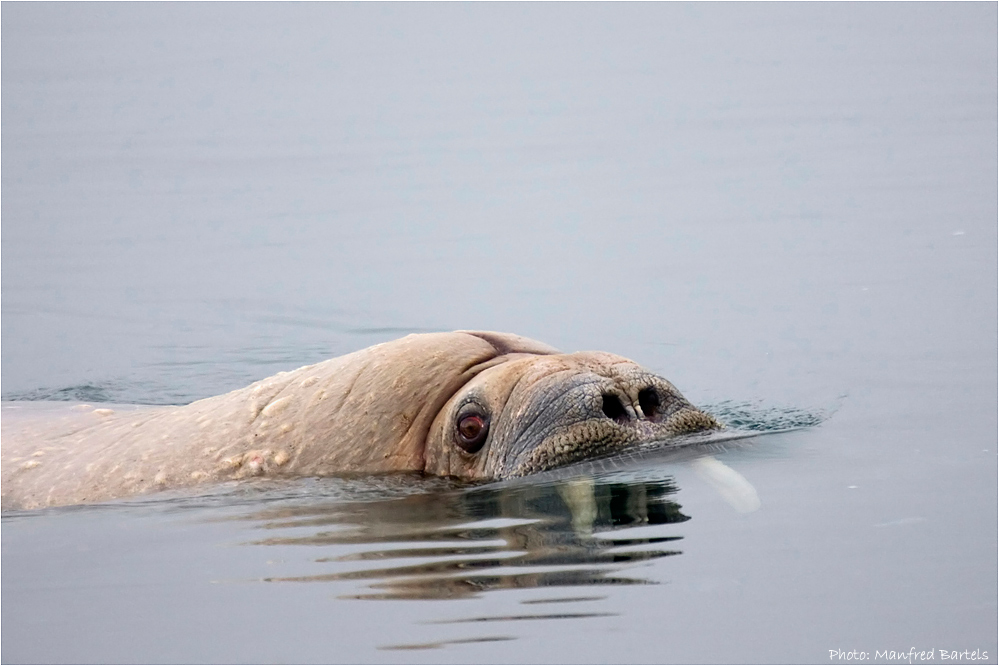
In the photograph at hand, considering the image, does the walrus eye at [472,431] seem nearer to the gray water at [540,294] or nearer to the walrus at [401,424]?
the walrus at [401,424]

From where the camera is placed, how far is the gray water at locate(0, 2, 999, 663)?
6.59m

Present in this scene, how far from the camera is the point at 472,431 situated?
8008mm

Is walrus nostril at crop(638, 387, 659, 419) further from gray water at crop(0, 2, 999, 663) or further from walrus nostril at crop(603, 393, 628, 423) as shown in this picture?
gray water at crop(0, 2, 999, 663)

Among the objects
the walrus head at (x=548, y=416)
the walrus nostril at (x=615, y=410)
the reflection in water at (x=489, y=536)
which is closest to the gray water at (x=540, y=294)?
the reflection in water at (x=489, y=536)

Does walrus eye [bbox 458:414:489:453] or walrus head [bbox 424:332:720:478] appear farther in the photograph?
walrus eye [bbox 458:414:489:453]

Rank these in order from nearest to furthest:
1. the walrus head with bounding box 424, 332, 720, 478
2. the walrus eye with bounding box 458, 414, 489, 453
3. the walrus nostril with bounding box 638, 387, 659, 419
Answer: the walrus head with bounding box 424, 332, 720, 478 < the walrus eye with bounding box 458, 414, 489, 453 < the walrus nostril with bounding box 638, 387, 659, 419

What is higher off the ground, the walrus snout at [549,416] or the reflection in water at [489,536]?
the walrus snout at [549,416]

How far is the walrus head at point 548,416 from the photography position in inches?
309

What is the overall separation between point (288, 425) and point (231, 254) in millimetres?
10046

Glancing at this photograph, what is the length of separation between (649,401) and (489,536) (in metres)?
1.27

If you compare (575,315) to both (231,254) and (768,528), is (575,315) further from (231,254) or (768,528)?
(768,528)

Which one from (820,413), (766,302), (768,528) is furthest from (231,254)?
(768,528)

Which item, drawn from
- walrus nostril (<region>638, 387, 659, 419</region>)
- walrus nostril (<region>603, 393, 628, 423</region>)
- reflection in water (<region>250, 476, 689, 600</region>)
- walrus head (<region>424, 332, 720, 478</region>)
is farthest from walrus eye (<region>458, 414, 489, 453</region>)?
walrus nostril (<region>638, 387, 659, 419</region>)

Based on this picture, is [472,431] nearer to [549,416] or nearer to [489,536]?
[549,416]
